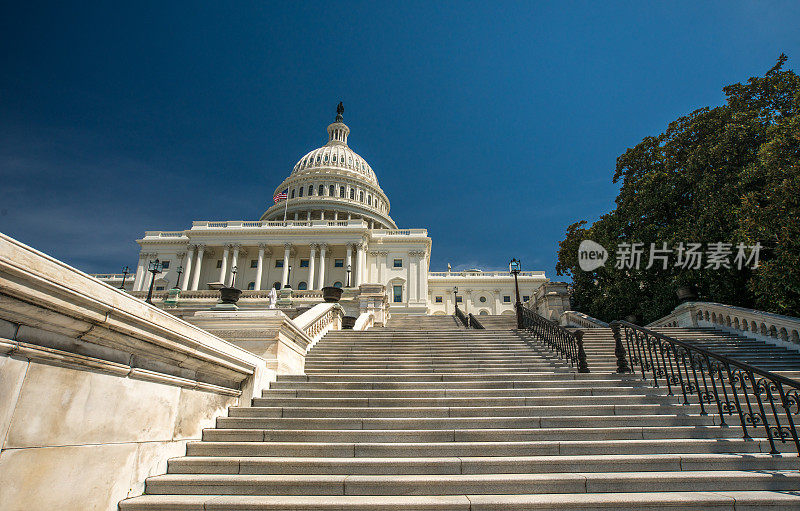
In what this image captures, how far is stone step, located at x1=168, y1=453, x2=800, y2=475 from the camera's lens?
4688 millimetres

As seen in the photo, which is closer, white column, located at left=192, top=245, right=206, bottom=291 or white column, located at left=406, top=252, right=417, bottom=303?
white column, located at left=192, top=245, right=206, bottom=291

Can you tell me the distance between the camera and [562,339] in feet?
34.4

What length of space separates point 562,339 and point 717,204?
1144 cm

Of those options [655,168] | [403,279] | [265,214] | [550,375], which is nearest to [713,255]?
[655,168]

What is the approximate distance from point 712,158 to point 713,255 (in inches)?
184

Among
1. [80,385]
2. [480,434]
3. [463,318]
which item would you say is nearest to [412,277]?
[463,318]

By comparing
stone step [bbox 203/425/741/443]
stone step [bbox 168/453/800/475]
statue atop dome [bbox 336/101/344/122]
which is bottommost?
stone step [bbox 168/453/800/475]

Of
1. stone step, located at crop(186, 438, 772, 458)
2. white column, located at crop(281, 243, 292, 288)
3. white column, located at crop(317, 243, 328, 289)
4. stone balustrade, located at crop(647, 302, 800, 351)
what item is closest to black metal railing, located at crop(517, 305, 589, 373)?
stone step, located at crop(186, 438, 772, 458)

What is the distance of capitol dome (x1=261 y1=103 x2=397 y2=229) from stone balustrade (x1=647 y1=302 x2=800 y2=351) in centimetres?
6047

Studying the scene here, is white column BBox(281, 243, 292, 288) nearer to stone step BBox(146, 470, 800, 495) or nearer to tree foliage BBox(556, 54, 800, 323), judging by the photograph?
tree foliage BBox(556, 54, 800, 323)

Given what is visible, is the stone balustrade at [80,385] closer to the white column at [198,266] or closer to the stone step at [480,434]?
the stone step at [480,434]

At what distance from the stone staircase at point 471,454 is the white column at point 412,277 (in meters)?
45.4

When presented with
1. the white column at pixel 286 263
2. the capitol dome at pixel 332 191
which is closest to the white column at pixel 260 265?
the white column at pixel 286 263

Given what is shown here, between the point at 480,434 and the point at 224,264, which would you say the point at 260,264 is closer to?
the point at 224,264
